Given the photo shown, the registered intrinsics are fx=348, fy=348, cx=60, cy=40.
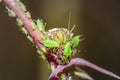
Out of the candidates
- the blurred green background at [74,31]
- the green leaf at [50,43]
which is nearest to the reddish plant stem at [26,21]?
the green leaf at [50,43]

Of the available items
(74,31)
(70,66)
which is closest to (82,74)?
(70,66)

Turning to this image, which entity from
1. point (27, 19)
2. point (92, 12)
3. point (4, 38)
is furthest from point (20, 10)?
point (92, 12)

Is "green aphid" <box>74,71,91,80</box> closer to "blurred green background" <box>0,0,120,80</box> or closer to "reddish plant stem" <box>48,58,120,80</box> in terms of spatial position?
"reddish plant stem" <box>48,58,120,80</box>

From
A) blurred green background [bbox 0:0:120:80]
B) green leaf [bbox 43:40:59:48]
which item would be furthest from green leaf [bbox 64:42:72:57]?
blurred green background [bbox 0:0:120:80]

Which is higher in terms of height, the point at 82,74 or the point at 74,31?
the point at 74,31

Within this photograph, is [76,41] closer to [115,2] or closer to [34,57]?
[34,57]

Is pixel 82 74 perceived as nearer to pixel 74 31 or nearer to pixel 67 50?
pixel 67 50
